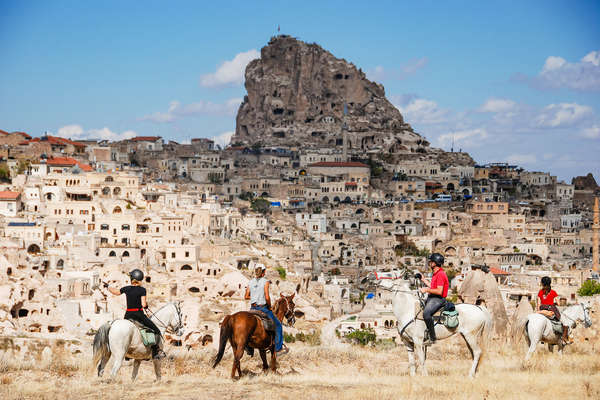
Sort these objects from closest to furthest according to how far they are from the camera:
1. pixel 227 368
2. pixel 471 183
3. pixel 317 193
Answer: pixel 227 368, pixel 317 193, pixel 471 183

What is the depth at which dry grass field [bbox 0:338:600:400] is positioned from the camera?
35.0ft

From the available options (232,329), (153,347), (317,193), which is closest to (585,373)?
(232,329)

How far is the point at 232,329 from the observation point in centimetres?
1145

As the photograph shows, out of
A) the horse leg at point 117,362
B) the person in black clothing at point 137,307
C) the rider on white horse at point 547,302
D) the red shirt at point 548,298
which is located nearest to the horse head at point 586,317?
the rider on white horse at point 547,302

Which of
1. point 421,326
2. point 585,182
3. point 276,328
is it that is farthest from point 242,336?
point 585,182

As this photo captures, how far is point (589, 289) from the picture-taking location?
40562mm

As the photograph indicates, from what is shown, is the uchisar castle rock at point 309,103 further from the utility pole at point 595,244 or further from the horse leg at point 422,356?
the horse leg at point 422,356

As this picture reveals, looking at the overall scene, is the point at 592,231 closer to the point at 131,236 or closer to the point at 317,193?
the point at 317,193

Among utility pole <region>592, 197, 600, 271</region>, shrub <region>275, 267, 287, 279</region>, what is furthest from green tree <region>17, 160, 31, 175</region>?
utility pole <region>592, 197, 600, 271</region>

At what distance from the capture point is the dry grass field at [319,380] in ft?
35.0

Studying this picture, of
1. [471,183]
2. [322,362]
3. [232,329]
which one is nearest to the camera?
[232,329]

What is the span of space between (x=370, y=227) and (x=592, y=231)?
58.1 ft

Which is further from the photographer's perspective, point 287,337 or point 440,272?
point 287,337

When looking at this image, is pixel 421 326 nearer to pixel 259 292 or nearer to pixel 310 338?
pixel 259 292
